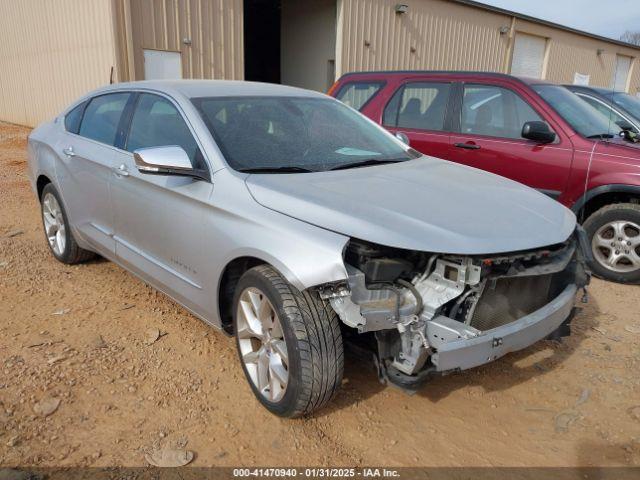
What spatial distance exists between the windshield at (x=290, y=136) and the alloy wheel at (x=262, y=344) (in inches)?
→ 30.0

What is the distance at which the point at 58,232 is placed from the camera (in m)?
4.75

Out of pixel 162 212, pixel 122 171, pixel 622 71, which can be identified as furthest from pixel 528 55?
pixel 162 212

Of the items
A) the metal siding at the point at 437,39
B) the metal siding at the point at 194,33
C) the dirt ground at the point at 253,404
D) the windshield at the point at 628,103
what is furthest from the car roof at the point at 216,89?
the metal siding at the point at 437,39

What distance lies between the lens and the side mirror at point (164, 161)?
2816 mm

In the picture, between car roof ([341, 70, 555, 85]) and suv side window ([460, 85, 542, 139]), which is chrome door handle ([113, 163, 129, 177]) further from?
car roof ([341, 70, 555, 85])

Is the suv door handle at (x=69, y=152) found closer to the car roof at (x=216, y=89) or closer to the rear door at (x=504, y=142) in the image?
the car roof at (x=216, y=89)

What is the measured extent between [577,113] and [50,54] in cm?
1381

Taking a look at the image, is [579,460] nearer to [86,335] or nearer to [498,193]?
[498,193]

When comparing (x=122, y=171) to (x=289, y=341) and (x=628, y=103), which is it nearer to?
(x=289, y=341)

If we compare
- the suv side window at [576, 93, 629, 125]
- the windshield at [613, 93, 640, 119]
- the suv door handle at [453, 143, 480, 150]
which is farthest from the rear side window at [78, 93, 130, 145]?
the windshield at [613, 93, 640, 119]

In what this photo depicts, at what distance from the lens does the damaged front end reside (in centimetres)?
227

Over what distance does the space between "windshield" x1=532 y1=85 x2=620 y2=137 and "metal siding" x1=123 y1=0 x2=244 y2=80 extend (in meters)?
8.47

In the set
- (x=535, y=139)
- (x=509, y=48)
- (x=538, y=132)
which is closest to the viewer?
(x=538, y=132)

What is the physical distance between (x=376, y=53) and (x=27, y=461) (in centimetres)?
1430
